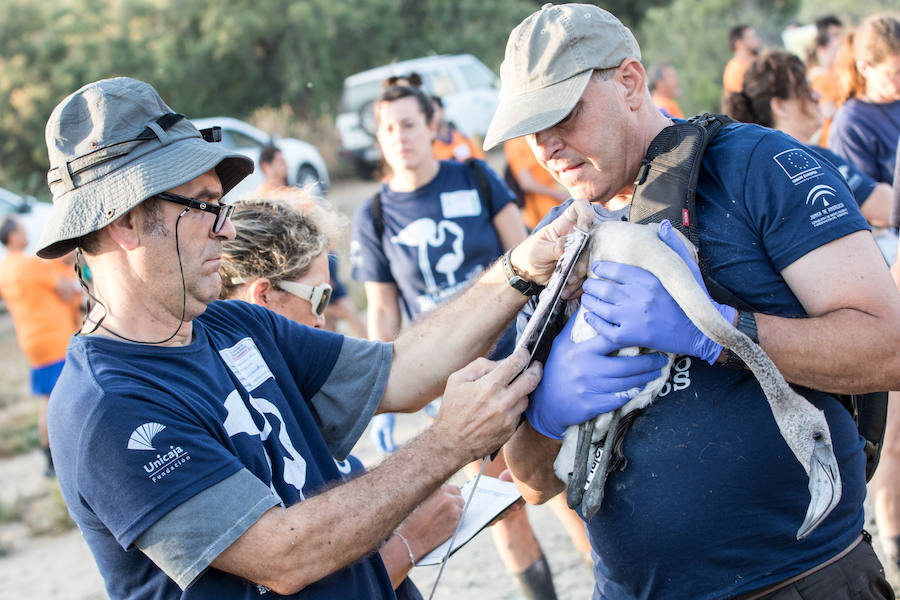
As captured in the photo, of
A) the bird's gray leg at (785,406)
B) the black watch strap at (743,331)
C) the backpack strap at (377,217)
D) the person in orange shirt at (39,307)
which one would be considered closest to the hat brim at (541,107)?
the bird's gray leg at (785,406)

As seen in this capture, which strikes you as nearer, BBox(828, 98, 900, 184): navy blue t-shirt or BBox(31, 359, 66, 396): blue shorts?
BBox(828, 98, 900, 184): navy blue t-shirt

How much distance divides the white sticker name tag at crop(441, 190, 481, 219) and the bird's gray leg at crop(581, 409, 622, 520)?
2.72 m

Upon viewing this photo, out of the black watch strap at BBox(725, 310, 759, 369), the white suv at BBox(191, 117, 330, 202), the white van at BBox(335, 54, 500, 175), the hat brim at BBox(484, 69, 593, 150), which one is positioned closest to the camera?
the black watch strap at BBox(725, 310, 759, 369)

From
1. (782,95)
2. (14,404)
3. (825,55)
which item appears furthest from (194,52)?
(782,95)

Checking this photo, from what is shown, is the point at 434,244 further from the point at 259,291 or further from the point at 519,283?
the point at 519,283

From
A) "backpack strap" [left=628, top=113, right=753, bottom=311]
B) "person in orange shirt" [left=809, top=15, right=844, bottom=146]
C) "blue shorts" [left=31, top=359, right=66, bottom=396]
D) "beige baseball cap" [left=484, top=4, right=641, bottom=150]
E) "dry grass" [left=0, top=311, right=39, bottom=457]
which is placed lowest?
"dry grass" [left=0, top=311, right=39, bottom=457]

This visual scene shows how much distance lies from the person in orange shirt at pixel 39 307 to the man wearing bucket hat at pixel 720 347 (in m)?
5.97

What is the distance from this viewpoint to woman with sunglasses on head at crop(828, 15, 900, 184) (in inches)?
170

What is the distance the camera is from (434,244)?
4.55 metres

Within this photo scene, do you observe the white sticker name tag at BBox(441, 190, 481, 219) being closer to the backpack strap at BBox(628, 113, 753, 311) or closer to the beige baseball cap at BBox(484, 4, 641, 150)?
the beige baseball cap at BBox(484, 4, 641, 150)

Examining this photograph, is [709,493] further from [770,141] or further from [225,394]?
[225,394]

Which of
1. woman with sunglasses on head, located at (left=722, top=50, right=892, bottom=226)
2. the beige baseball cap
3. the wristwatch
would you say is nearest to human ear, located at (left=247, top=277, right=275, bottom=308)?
the wristwatch

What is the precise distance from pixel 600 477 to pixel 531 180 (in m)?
4.38

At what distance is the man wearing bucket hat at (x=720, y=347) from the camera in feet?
6.26
